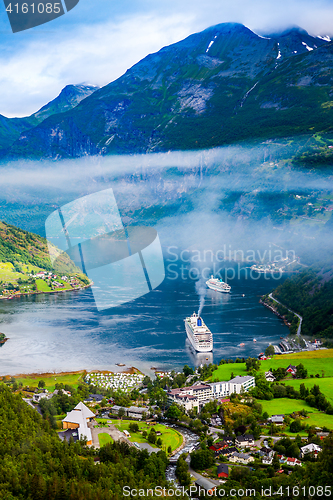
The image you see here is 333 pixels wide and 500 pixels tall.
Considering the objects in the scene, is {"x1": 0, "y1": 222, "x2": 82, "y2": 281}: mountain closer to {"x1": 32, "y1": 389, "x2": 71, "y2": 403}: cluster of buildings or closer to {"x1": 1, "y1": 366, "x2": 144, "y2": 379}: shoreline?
{"x1": 1, "y1": 366, "x2": 144, "y2": 379}: shoreline

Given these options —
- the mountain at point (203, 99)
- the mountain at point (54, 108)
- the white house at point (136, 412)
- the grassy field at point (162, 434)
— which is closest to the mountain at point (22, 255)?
the white house at point (136, 412)

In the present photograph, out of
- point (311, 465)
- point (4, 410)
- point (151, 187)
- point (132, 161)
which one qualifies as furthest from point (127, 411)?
point (132, 161)

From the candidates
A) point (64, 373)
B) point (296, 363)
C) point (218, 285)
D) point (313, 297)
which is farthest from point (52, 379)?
point (218, 285)

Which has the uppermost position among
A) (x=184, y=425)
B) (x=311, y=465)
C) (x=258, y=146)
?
(x=311, y=465)

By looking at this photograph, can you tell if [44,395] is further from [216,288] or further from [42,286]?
[42,286]

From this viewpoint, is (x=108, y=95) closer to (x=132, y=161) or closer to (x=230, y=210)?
(x=132, y=161)

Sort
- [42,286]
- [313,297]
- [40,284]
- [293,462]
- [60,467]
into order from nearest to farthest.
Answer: [60,467] < [293,462] < [313,297] < [42,286] < [40,284]
